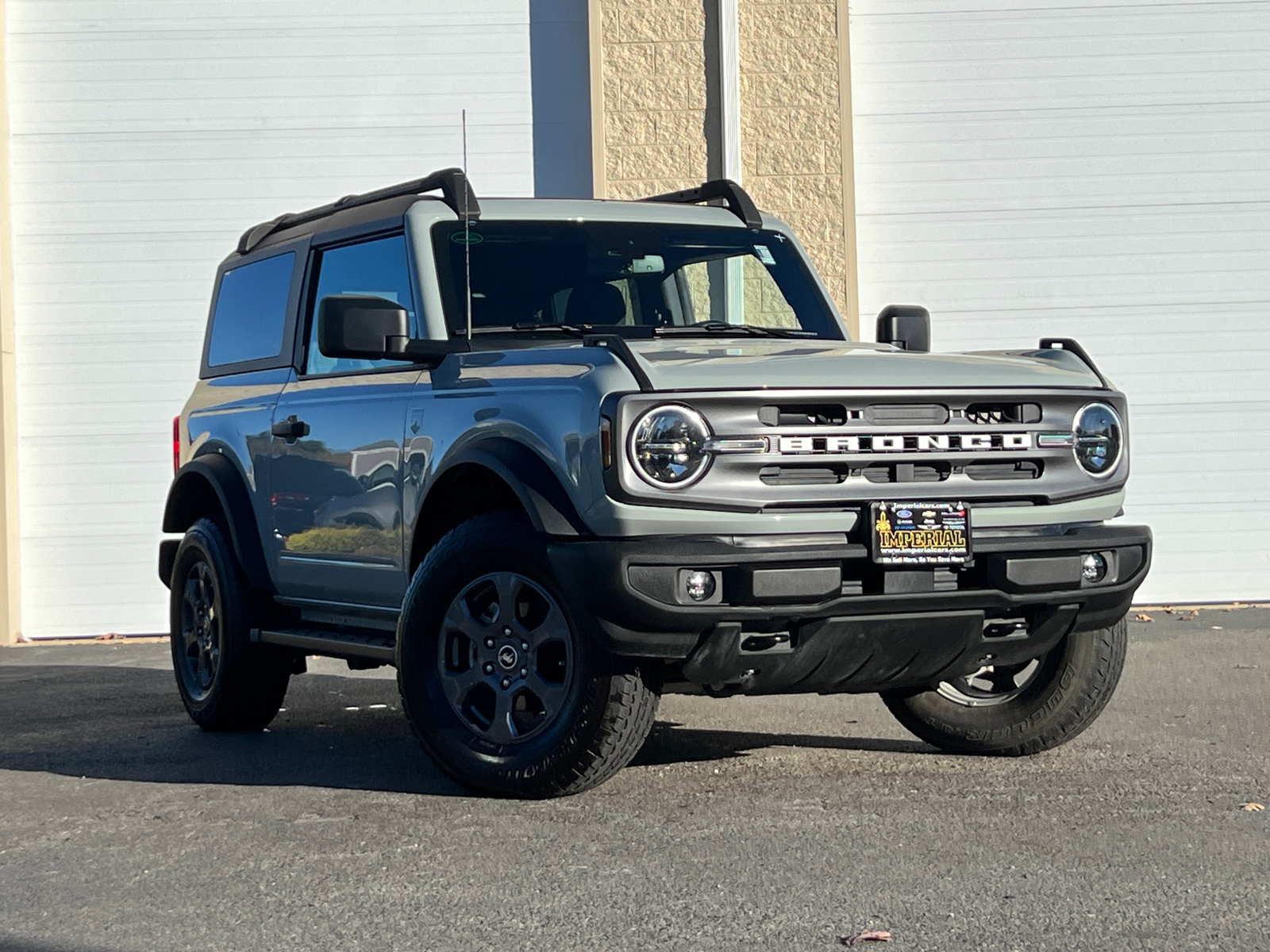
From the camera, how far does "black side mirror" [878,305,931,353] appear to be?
7.50 m

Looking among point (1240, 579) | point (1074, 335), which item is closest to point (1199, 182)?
point (1074, 335)

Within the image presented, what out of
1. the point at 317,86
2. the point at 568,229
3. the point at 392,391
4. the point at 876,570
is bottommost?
the point at 876,570

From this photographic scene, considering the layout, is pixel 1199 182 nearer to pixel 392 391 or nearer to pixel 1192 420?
pixel 1192 420

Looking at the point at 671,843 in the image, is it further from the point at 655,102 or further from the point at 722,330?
the point at 655,102

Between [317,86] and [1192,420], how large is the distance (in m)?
6.55

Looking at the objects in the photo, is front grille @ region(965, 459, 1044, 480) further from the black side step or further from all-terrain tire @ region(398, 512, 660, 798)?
the black side step

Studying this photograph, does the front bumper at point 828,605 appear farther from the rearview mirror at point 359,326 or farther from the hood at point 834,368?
the rearview mirror at point 359,326

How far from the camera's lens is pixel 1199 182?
1324 cm

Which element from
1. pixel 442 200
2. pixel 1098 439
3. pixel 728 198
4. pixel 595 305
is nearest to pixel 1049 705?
pixel 1098 439

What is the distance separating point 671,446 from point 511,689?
975mm

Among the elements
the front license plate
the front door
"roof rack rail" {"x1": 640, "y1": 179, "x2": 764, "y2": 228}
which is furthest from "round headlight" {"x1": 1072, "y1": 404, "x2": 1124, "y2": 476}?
the front door

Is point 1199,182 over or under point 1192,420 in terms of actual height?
over

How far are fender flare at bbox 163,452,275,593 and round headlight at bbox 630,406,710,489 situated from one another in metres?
2.67

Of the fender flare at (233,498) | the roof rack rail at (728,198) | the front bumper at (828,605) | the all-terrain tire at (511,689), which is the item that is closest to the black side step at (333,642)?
the fender flare at (233,498)
